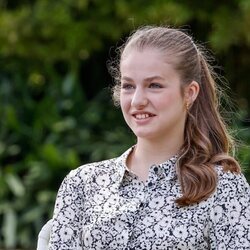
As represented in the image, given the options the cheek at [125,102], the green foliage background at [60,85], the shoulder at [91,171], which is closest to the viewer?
the cheek at [125,102]

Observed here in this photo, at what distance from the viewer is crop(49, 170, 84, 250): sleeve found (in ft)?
11.9

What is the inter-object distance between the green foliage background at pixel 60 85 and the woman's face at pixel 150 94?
4609mm

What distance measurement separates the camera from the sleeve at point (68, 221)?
364cm

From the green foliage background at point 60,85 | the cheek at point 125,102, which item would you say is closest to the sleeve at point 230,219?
the cheek at point 125,102

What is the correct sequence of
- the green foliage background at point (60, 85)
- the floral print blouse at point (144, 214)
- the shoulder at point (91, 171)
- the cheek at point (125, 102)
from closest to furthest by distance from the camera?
the floral print blouse at point (144, 214)
the cheek at point (125, 102)
the shoulder at point (91, 171)
the green foliage background at point (60, 85)

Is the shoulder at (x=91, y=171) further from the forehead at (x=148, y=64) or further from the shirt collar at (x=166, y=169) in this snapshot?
the forehead at (x=148, y=64)

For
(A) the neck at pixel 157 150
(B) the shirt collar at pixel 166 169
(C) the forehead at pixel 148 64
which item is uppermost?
(C) the forehead at pixel 148 64

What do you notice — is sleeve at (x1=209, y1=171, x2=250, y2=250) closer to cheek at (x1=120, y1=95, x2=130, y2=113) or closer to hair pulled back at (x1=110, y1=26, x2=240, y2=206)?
hair pulled back at (x1=110, y1=26, x2=240, y2=206)

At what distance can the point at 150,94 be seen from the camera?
355 cm

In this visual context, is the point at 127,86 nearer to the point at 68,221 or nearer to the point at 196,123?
the point at 196,123

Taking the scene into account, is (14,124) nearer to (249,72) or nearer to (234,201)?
(249,72)

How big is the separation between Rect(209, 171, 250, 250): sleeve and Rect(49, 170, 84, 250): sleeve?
1.53 ft

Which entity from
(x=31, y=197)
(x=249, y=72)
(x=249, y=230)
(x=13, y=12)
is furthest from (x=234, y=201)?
(x=249, y=72)

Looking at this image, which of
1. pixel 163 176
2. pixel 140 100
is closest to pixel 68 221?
pixel 163 176
